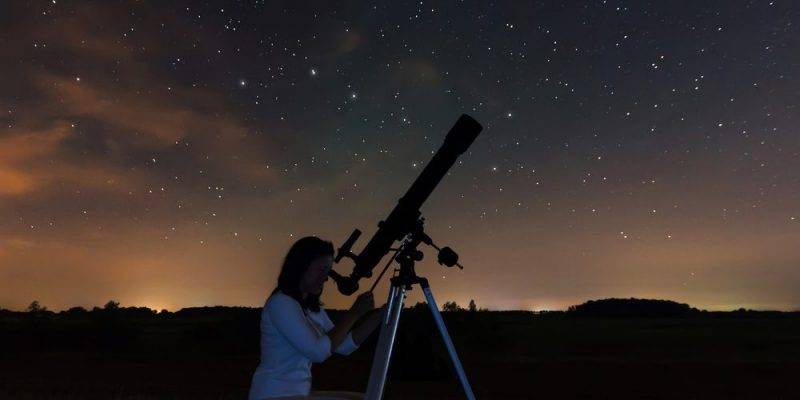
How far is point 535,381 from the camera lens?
1403cm

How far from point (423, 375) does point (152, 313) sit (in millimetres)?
66265

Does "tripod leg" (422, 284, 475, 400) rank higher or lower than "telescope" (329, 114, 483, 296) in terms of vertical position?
lower

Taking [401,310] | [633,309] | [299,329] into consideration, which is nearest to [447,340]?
[401,310]

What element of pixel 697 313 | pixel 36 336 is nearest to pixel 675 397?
pixel 36 336

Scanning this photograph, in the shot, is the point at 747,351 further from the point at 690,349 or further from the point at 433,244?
the point at 433,244

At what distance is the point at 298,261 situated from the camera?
321 cm

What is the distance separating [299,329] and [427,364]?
1173cm

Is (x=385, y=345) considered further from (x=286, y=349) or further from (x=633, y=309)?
(x=633, y=309)

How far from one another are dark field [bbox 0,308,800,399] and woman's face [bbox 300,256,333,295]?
169cm

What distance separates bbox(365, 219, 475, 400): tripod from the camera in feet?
9.91

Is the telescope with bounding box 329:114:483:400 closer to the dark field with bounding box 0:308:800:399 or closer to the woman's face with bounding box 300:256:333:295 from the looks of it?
the woman's face with bounding box 300:256:333:295

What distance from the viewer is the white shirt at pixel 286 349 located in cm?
297

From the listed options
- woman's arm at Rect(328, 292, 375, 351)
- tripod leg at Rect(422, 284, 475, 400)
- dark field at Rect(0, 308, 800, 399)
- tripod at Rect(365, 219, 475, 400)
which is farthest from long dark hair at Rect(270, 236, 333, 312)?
dark field at Rect(0, 308, 800, 399)

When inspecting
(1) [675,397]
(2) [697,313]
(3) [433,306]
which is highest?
(2) [697,313]
